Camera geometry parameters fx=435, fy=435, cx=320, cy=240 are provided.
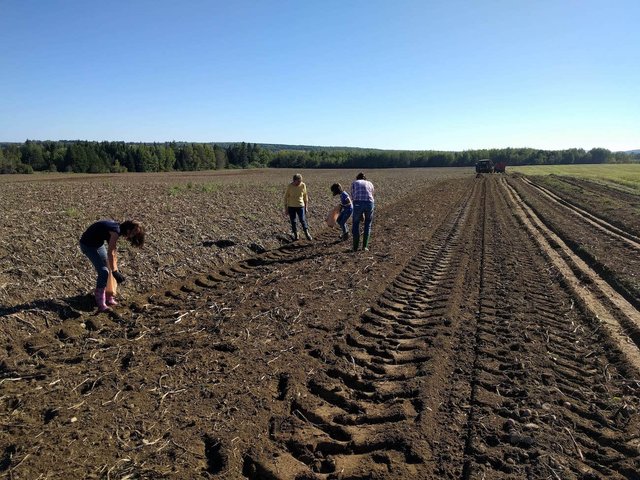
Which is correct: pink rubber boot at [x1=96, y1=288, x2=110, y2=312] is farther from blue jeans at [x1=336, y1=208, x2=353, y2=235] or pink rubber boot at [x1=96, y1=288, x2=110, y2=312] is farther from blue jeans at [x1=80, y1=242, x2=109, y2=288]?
blue jeans at [x1=336, y1=208, x2=353, y2=235]

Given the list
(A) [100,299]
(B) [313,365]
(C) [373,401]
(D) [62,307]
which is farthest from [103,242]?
(C) [373,401]

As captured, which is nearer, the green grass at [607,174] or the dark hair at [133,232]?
the dark hair at [133,232]

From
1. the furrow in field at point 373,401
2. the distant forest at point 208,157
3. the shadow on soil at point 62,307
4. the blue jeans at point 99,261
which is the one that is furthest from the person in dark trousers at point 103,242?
the distant forest at point 208,157

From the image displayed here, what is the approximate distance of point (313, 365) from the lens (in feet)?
16.5

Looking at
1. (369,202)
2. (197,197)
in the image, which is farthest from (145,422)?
(197,197)

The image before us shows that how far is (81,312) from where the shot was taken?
650 centimetres

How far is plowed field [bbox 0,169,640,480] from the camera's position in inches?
139

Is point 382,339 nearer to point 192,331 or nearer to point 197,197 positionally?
point 192,331

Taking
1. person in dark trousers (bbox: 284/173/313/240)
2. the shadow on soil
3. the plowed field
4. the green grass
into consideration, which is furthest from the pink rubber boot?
the green grass

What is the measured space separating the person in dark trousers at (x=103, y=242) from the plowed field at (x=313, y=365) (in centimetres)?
46

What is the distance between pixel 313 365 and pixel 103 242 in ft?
12.0

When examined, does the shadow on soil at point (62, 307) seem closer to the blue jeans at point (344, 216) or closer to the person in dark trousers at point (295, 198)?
the person in dark trousers at point (295, 198)

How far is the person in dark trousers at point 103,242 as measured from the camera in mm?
6242

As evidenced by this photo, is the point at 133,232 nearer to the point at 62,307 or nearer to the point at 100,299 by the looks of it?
the point at 100,299
